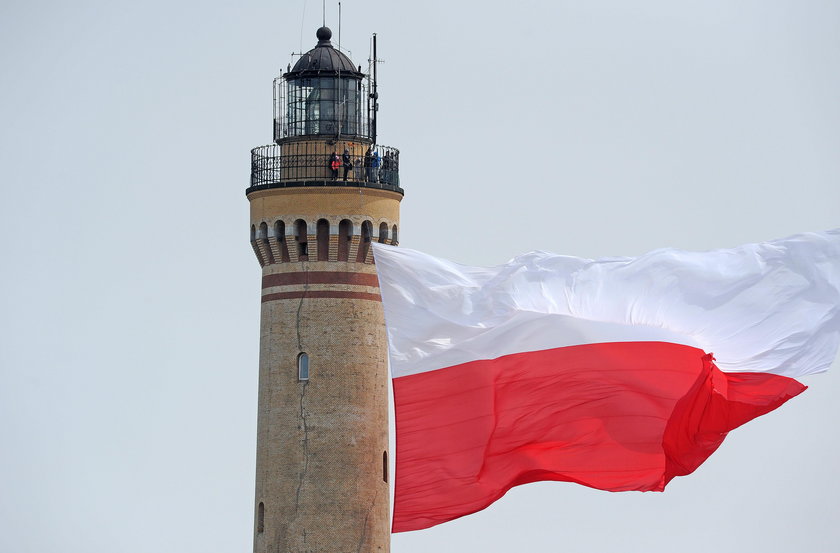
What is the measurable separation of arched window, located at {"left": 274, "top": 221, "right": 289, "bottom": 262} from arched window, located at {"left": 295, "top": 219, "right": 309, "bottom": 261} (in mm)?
354

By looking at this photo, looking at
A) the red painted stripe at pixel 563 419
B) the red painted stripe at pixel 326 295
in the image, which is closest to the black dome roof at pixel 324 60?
the red painted stripe at pixel 326 295

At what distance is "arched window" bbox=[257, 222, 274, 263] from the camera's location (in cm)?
7594

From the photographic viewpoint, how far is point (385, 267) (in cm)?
6228

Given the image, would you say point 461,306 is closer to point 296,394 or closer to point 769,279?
point 769,279

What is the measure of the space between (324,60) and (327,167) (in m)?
2.97

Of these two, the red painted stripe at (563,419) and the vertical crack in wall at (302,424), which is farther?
the vertical crack in wall at (302,424)

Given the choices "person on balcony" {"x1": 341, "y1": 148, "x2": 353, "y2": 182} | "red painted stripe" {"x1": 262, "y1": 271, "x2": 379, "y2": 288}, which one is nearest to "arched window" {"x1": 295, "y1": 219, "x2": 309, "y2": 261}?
"red painted stripe" {"x1": 262, "y1": 271, "x2": 379, "y2": 288}

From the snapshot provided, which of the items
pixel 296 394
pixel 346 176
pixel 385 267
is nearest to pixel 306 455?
pixel 296 394

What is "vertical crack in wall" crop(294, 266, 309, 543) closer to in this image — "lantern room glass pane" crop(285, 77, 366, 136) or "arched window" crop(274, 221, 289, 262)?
"arched window" crop(274, 221, 289, 262)

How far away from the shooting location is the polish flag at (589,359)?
60.2 m

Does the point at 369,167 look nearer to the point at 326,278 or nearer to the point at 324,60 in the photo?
the point at 324,60

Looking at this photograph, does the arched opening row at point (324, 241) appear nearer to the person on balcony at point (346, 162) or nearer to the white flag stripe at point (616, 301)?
the person on balcony at point (346, 162)

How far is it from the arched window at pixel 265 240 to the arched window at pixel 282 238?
34 cm

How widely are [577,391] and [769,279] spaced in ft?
16.0
